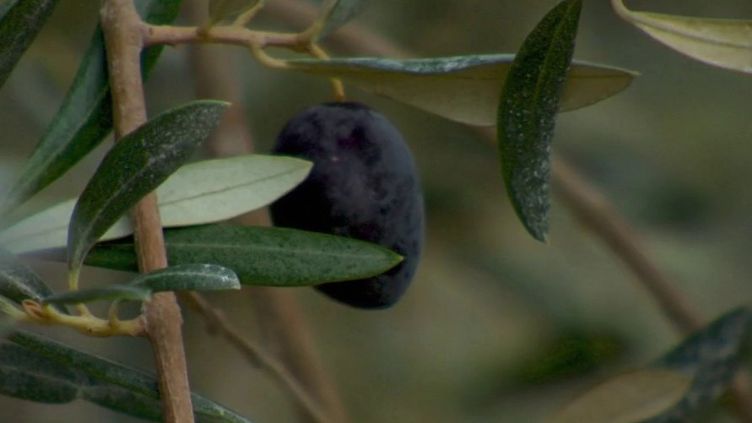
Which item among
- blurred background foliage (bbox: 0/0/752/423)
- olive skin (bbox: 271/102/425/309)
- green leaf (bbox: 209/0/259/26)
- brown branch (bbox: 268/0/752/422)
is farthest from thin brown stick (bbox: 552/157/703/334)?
green leaf (bbox: 209/0/259/26)

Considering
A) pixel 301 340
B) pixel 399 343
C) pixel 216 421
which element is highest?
pixel 216 421

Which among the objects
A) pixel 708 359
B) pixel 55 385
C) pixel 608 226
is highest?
pixel 55 385

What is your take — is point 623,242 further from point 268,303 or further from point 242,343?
point 242,343

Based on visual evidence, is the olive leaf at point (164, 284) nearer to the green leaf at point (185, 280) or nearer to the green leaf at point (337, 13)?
the green leaf at point (185, 280)

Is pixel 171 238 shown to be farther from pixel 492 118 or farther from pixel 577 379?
pixel 577 379

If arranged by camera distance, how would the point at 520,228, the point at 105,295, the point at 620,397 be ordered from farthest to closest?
the point at 520,228 < the point at 620,397 < the point at 105,295

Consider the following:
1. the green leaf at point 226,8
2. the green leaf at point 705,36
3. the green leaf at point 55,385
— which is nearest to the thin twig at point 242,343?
the green leaf at point 55,385

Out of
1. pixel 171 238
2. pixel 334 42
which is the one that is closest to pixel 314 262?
pixel 171 238

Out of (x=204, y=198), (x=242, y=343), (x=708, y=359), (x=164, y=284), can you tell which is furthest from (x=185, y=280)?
(x=708, y=359)
